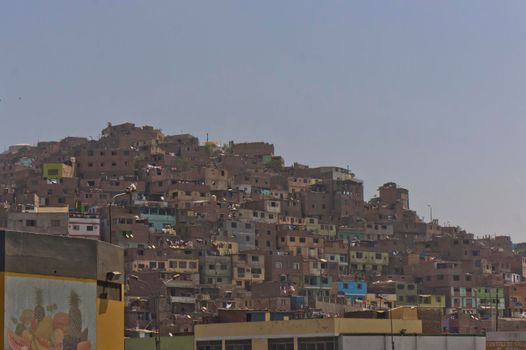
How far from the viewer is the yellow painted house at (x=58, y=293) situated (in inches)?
1147

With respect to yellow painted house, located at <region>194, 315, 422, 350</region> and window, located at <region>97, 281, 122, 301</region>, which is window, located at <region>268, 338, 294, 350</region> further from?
window, located at <region>97, 281, 122, 301</region>

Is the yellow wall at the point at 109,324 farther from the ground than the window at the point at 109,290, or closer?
closer

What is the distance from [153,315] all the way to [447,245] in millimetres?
41790

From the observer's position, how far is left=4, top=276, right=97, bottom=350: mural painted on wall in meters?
29.1

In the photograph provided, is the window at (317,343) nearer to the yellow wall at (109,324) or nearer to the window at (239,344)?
the window at (239,344)

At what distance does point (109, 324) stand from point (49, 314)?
277 centimetres

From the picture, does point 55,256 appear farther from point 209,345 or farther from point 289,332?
point 209,345

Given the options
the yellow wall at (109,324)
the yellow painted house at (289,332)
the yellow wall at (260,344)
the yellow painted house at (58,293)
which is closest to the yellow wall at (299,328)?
the yellow painted house at (289,332)

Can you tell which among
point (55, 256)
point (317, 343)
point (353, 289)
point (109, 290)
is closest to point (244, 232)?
point (353, 289)

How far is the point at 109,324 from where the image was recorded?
32781 mm

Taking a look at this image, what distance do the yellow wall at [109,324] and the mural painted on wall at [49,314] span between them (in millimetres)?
315

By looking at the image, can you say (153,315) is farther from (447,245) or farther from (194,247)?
(447,245)

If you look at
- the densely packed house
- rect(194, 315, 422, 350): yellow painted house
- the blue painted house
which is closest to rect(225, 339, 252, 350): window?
rect(194, 315, 422, 350): yellow painted house

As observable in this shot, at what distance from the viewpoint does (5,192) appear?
116750 mm
